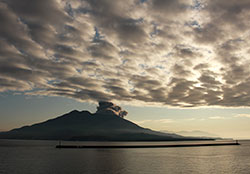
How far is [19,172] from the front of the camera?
69312 millimetres

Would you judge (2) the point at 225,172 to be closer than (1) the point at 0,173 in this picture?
No

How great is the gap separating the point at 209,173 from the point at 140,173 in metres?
21.8

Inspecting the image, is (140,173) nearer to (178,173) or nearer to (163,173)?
(163,173)

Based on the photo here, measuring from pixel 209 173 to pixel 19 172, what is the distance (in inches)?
2304

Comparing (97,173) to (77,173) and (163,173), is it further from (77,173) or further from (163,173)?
(163,173)

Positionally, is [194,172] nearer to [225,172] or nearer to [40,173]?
[225,172]

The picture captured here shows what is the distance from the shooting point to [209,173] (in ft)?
231

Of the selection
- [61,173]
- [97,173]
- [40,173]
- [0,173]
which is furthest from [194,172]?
[0,173]

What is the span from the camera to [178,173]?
6962 centimetres

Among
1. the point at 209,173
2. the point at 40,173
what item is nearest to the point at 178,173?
the point at 209,173

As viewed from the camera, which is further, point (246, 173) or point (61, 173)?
point (246, 173)

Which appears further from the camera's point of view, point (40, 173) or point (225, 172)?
point (225, 172)

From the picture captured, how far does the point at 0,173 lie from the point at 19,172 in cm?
519

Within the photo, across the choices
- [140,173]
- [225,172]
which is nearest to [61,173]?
[140,173]
